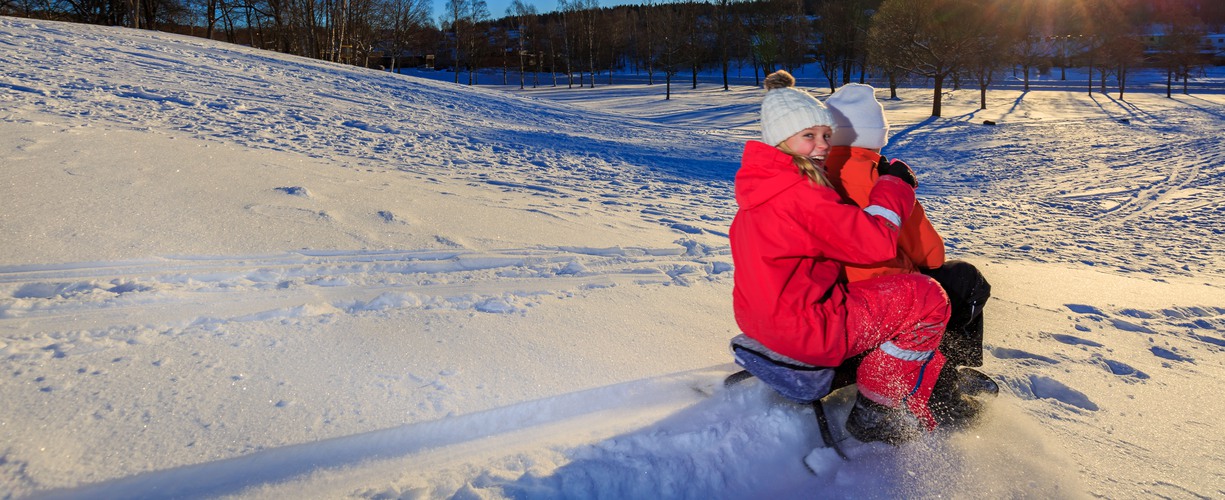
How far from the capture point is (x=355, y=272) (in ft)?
12.0

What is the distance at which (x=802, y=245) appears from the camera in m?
2.05

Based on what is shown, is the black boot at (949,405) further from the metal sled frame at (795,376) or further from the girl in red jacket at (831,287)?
the metal sled frame at (795,376)

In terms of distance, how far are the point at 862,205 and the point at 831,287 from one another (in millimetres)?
654

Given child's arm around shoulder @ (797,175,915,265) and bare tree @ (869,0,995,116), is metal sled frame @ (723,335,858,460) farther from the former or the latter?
bare tree @ (869,0,995,116)

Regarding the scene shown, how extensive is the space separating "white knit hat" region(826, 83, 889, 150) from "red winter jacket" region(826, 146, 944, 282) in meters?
0.03

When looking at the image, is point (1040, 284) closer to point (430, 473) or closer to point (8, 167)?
point (430, 473)

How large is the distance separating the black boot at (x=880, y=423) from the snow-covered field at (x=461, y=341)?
0.21 ft

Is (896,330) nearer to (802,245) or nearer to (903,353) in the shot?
(903,353)

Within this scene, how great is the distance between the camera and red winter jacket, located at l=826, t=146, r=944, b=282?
2.38 metres

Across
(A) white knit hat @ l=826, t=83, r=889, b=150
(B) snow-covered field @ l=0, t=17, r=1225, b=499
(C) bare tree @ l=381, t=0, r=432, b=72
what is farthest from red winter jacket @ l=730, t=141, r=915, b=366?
(C) bare tree @ l=381, t=0, r=432, b=72

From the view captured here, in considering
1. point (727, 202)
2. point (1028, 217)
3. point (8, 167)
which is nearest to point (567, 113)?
point (727, 202)

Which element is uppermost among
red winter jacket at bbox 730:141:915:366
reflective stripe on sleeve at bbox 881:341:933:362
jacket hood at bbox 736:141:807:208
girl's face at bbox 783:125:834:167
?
girl's face at bbox 783:125:834:167

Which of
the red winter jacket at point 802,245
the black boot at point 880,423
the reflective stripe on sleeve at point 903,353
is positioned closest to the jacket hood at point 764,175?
the red winter jacket at point 802,245

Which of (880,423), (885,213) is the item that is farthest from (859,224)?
(880,423)
